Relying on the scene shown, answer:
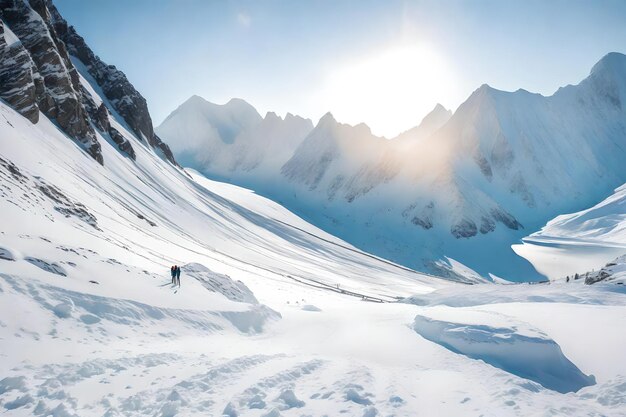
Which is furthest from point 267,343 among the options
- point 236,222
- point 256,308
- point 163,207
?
point 236,222

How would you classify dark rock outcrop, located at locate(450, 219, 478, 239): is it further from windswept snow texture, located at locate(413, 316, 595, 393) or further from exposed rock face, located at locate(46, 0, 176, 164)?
windswept snow texture, located at locate(413, 316, 595, 393)

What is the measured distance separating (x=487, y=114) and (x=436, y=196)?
74.1m

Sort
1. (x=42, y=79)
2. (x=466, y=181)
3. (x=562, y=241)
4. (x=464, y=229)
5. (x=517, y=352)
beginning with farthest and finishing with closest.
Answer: (x=466, y=181) → (x=464, y=229) → (x=562, y=241) → (x=42, y=79) → (x=517, y=352)

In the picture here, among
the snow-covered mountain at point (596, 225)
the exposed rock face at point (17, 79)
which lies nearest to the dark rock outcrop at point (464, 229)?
the snow-covered mountain at point (596, 225)

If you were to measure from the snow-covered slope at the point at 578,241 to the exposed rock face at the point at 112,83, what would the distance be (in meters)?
114

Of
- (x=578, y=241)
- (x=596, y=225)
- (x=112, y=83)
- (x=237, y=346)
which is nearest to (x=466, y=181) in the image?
(x=578, y=241)

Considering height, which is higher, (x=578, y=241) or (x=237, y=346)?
(x=578, y=241)

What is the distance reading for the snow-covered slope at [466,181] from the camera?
11794 centimetres

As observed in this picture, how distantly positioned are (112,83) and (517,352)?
120414 mm

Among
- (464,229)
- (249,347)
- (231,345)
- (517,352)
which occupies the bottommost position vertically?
(231,345)

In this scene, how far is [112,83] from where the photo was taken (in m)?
105

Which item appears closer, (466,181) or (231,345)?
(231,345)

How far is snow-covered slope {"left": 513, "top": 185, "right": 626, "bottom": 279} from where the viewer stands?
90738 mm

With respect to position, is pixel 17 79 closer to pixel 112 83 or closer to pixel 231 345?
pixel 231 345
